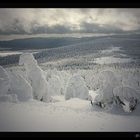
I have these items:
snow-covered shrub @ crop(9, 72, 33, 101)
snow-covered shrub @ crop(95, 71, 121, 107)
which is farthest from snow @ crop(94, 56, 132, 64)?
snow-covered shrub @ crop(9, 72, 33, 101)

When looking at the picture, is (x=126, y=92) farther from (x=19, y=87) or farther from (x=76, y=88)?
(x=19, y=87)

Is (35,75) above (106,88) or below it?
above

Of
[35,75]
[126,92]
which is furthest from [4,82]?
[126,92]

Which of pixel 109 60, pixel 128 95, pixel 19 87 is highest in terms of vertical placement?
pixel 109 60

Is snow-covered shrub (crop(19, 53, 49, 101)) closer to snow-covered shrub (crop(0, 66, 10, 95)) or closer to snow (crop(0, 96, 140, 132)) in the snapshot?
snow (crop(0, 96, 140, 132))

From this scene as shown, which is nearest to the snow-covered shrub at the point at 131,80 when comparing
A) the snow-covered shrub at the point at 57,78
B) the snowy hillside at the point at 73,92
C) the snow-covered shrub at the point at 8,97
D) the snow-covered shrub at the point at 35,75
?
the snowy hillside at the point at 73,92
